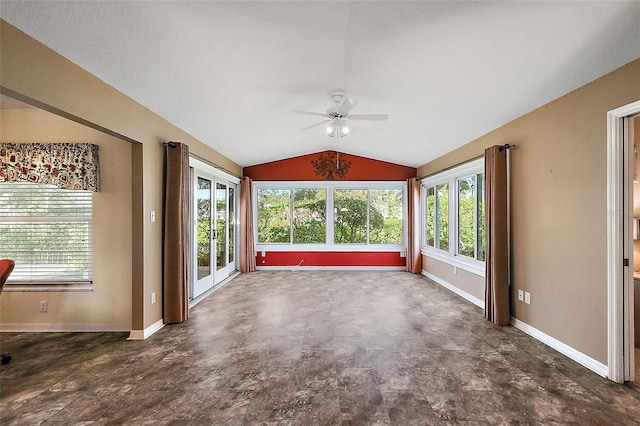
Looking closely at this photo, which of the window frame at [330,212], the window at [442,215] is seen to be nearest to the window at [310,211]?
the window frame at [330,212]

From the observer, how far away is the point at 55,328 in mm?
3426

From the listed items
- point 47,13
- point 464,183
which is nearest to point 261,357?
point 47,13

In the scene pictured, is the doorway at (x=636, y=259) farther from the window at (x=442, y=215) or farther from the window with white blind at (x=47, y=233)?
the window with white blind at (x=47, y=233)

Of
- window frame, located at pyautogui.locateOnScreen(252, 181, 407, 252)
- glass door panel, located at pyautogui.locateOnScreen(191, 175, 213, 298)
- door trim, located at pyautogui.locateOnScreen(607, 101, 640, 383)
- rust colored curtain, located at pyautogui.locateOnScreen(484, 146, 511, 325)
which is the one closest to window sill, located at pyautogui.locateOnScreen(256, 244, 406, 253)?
window frame, located at pyautogui.locateOnScreen(252, 181, 407, 252)

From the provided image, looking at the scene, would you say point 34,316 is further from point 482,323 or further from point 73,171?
point 482,323

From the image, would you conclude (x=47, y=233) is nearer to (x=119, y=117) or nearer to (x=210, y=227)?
(x=119, y=117)

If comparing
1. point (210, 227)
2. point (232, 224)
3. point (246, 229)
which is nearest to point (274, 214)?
point (246, 229)

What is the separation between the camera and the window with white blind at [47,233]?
3.47 meters

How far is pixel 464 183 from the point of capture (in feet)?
17.3

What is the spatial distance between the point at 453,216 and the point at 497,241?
195cm

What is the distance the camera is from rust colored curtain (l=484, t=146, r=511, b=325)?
3627mm

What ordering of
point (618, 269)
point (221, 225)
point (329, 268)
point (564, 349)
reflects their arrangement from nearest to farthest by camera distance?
point (618, 269) < point (564, 349) < point (221, 225) < point (329, 268)

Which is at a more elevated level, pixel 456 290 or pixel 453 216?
pixel 453 216

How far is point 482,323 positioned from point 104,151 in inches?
195
